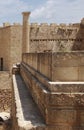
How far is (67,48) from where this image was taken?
34.3 metres

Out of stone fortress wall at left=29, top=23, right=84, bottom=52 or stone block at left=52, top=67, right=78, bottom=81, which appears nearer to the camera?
stone block at left=52, top=67, right=78, bottom=81

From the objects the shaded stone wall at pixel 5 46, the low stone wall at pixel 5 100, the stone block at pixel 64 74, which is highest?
the stone block at pixel 64 74

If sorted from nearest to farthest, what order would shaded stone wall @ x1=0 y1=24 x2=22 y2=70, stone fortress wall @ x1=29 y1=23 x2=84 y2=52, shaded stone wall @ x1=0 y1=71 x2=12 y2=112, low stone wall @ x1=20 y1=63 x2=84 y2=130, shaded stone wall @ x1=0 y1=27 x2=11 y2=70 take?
low stone wall @ x1=20 y1=63 x2=84 y2=130 < shaded stone wall @ x1=0 y1=71 x2=12 y2=112 < shaded stone wall @ x1=0 y1=24 x2=22 y2=70 < stone fortress wall @ x1=29 y1=23 x2=84 y2=52 < shaded stone wall @ x1=0 y1=27 x2=11 y2=70

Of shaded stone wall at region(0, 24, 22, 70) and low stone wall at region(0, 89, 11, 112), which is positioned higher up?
shaded stone wall at region(0, 24, 22, 70)

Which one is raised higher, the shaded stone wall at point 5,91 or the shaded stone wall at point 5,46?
the shaded stone wall at point 5,46

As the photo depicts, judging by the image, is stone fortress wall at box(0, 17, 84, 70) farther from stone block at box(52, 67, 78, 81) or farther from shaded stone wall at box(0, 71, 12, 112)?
stone block at box(52, 67, 78, 81)

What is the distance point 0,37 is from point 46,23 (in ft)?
16.1

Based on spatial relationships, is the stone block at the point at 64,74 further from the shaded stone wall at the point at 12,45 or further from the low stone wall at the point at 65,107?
the shaded stone wall at the point at 12,45

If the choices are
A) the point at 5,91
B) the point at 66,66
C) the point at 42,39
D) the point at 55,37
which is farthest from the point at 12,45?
the point at 66,66

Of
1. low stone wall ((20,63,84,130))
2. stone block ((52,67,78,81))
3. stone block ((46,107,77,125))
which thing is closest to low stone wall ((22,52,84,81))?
stone block ((52,67,78,81))

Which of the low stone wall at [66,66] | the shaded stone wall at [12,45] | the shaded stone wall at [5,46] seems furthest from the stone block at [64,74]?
the shaded stone wall at [5,46]

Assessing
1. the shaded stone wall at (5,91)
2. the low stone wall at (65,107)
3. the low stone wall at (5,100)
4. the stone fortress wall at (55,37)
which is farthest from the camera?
the stone fortress wall at (55,37)

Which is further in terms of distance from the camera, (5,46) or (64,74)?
(5,46)

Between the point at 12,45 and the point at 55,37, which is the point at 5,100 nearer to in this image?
the point at 12,45
